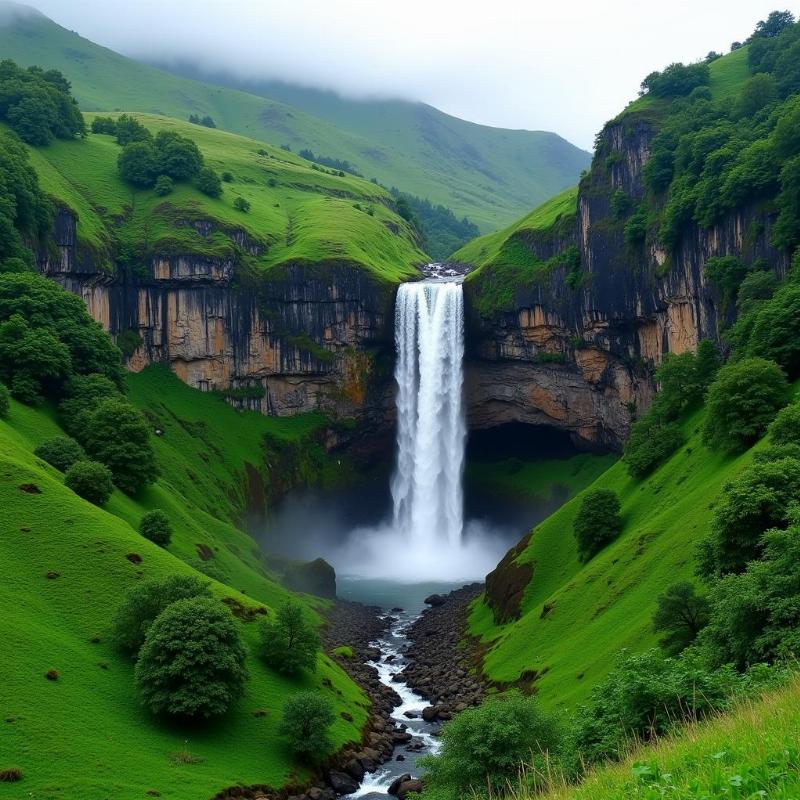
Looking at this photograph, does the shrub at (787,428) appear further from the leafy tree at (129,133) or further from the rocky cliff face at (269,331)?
the leafy tree at (129,133)

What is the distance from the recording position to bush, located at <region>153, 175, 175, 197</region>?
470ft

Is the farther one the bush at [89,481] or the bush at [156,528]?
the bush at [156,528]

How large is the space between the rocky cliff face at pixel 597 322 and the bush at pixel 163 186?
54.9 m

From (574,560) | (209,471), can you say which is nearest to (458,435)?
(209,471)

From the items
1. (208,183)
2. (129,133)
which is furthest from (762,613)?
(129,133)

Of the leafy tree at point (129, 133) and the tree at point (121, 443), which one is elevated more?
the leafy tree at point (129, 133)

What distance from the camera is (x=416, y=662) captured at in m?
73.1

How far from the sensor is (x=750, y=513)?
4334cm

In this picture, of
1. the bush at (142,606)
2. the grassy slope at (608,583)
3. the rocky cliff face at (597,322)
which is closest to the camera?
the bush at (142,606)

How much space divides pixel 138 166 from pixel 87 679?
116174 mm

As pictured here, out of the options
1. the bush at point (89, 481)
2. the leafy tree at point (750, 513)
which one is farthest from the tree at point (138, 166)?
the leafy tree at point (750, 513)

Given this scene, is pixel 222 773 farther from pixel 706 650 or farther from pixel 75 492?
pixel 75 492

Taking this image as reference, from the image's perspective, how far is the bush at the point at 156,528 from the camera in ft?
228

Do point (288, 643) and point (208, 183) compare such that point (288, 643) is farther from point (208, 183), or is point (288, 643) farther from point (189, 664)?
point (208, 183)
